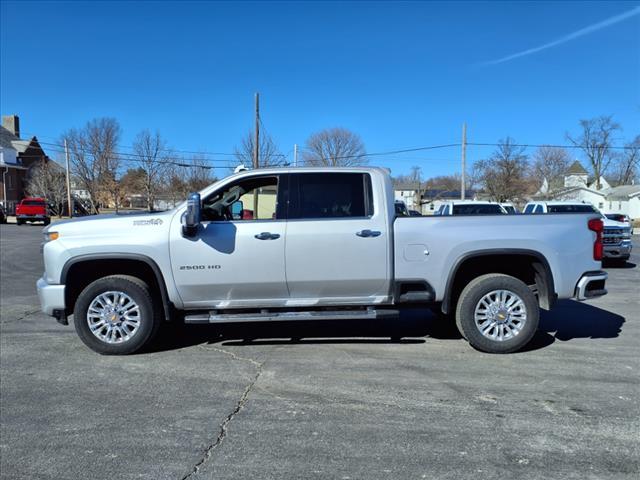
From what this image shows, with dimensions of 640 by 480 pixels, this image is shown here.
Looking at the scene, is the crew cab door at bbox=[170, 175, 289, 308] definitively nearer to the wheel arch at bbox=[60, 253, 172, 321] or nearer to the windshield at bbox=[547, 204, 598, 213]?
the wheel arch at bbox=[60, 253, 172, 321]

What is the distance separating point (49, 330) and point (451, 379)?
213 inches

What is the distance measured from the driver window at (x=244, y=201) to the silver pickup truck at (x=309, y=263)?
0.09ft

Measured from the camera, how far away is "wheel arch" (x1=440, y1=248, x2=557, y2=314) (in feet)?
17.7

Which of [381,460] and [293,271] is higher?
[293,271]

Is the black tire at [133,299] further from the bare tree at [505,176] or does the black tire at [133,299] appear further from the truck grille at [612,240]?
the bare tree at [505,176]

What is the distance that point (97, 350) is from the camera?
5.48 metres

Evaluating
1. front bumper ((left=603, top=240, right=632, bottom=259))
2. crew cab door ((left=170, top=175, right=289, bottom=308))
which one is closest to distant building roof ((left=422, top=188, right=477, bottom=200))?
front bumper ((left=603, top=240, right=632, bottom=259))

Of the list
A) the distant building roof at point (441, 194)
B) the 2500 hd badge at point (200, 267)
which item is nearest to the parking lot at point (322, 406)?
the 2500 hd badge at point (200, 267)

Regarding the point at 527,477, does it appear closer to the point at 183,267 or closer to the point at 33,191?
the point at 183,267

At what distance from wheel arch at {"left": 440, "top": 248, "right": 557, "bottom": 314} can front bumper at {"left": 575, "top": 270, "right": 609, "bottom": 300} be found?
0.28 meters

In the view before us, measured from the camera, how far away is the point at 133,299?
17.7ft

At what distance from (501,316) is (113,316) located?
427cm

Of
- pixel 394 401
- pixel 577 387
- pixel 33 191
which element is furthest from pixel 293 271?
pixel 33 191

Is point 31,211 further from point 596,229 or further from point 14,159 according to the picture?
point 596,229
